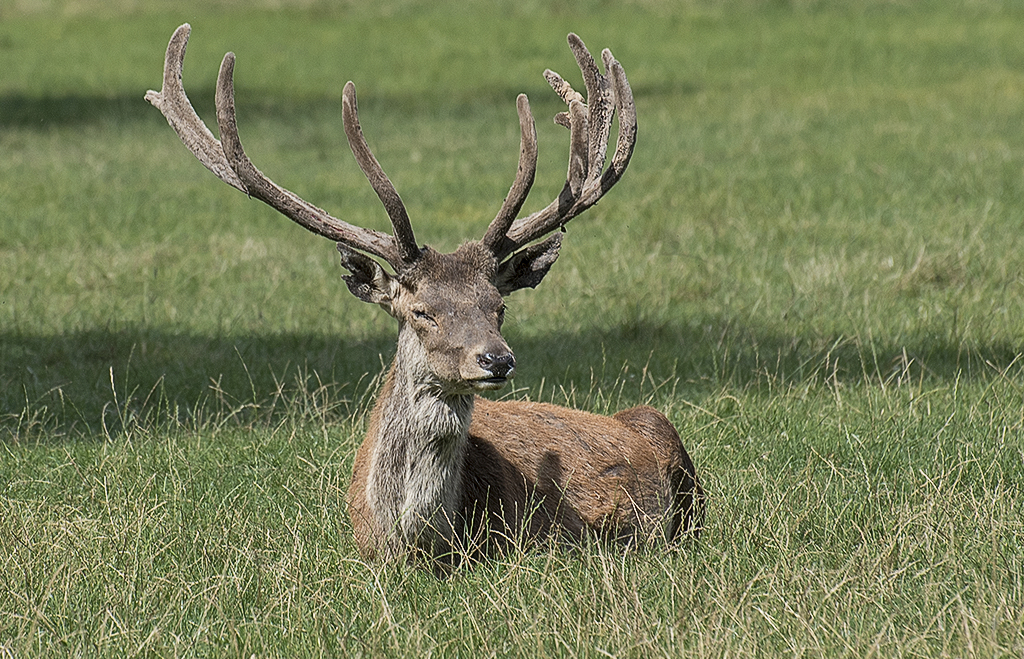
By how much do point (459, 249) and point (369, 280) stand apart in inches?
14.4

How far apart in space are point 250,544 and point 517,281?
57.2 inches

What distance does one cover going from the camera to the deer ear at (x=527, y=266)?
17.9 ft

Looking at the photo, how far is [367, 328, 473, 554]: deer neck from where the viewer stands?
5.14 m

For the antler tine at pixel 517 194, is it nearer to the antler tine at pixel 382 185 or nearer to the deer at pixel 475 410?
the deer at pixel 475 410

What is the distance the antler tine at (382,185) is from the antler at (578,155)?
0.32m

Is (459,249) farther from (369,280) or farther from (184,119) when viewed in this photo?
(184,119)

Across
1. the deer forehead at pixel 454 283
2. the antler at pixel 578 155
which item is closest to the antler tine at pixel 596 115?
the antler at pixel 578 155

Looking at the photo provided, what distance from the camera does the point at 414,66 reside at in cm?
2734

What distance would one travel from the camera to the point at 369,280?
537cm

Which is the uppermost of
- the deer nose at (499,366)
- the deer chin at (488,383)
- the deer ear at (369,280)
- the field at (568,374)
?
the deer ear at (369,280)

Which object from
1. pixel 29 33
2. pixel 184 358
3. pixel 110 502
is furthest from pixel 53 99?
pixel 110 502

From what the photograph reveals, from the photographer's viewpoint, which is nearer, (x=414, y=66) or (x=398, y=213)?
(x=398, y=213)

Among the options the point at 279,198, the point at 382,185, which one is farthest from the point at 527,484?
the point at 279,198

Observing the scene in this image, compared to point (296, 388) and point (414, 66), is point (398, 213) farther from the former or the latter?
point (414, 66)
